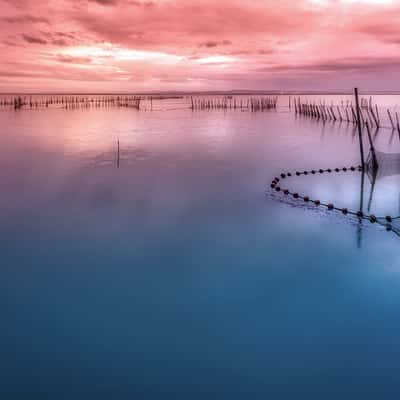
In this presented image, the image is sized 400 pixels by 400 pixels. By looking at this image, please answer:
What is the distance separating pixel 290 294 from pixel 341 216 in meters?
3.57

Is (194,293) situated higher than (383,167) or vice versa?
(383,167)

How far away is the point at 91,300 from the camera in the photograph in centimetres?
495

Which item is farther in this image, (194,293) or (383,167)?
(383,167)

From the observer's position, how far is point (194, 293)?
17.0 feet

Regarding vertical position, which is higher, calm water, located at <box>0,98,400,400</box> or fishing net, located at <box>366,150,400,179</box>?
fishing net, located at <box>366,150,400,179</box>

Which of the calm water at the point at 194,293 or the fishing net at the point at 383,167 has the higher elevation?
the fishing net at the point at 383,167

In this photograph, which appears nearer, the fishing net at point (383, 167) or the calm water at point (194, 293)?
the calm water at point (194, 293)

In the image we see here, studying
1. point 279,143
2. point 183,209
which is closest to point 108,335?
point 183,209

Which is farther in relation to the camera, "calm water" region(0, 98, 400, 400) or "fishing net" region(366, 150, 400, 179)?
"fishing net" region(366, 150, 400, 179)

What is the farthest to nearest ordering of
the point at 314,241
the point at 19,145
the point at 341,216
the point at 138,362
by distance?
the point at 19,145 → the point at 341,216 → the point at 314,241 → the point at 138,362

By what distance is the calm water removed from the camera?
371 centimetres

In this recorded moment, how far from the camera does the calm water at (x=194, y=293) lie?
371 cm

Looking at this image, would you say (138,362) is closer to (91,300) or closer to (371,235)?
(91,300)

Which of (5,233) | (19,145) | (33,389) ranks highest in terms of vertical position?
(19,145)
